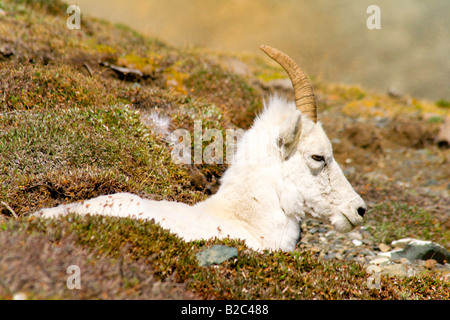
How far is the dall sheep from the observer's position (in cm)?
570

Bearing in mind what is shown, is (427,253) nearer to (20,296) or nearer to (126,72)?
(20,296)

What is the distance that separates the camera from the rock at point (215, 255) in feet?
15.0

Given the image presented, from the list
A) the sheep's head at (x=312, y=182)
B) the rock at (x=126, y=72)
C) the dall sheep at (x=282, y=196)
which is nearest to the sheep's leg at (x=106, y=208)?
the dall sheep at (x=282, y=196)

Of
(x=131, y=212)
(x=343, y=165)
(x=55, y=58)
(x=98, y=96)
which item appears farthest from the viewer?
(x=343, y=165)

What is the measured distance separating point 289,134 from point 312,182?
0.81 meters

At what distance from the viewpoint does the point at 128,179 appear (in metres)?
7.05

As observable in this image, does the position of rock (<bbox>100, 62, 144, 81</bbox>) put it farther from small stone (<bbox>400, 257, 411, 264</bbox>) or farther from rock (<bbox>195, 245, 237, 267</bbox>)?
small stone (<bbox>400, 257, 411, 264</bbox>)

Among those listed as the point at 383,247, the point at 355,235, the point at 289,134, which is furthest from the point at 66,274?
the point at 355,235

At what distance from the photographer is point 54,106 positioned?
888cm

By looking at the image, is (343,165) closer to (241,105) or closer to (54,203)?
(241,105)

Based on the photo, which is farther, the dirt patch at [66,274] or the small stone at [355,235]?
the small stone at [355,235]

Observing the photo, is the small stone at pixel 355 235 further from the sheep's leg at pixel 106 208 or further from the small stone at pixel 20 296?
the small stone at pixel 20 296
